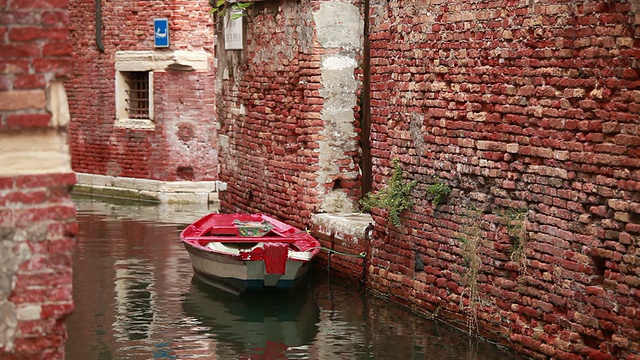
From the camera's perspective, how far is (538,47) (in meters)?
8.88

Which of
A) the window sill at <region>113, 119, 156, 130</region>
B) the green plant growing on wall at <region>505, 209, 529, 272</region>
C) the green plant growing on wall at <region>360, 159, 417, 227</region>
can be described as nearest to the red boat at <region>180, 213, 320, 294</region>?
the green plant growing on wall at <region>360, 159, 417, 227</region>

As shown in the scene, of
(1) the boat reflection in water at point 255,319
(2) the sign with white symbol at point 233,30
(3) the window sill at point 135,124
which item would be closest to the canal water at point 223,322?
(1) the boat reflection in water at point 255,319

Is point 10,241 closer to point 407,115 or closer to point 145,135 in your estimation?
point 407,115

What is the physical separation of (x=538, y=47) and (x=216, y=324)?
3.74 m

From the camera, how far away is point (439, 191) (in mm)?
10359

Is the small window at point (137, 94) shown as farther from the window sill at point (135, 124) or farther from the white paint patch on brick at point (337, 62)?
the white paint patch on brick at point (337, 62)

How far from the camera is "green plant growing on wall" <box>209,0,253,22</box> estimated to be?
1532 centimetres

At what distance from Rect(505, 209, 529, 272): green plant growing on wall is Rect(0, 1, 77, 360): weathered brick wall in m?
4.64

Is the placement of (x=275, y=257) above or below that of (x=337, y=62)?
below

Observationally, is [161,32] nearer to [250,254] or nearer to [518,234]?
[250,254]

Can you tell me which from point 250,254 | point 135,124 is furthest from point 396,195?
point 135,124

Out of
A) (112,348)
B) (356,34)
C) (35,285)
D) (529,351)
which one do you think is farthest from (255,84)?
(35,285)

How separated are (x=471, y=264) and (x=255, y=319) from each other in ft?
7.08

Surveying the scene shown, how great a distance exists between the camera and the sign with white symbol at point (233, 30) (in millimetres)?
15734
